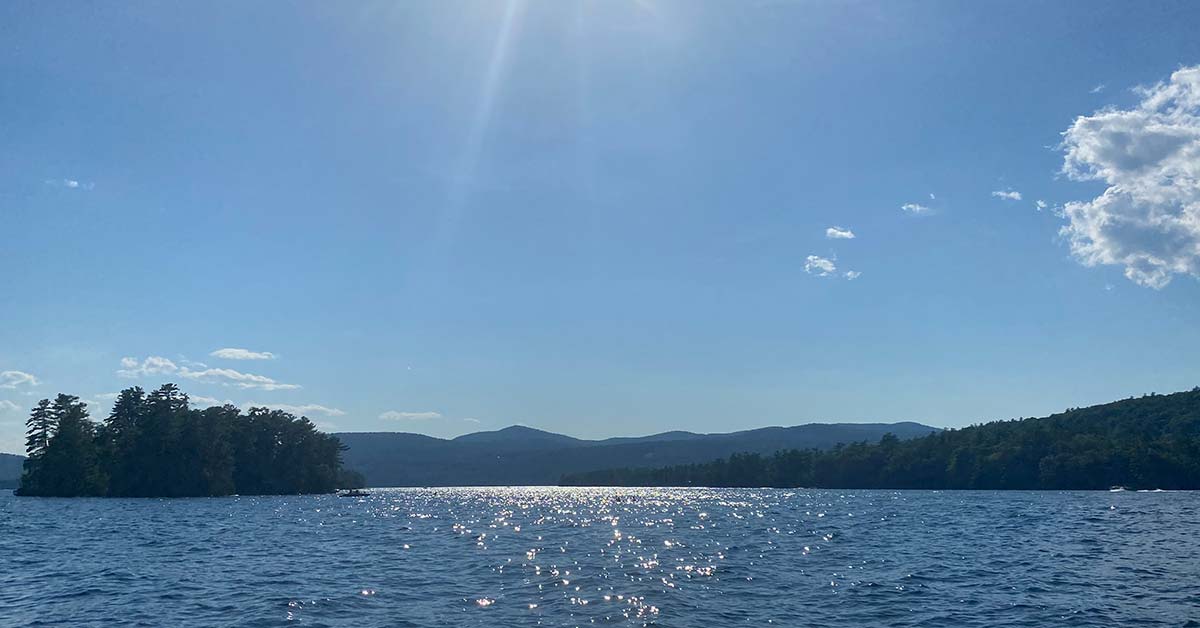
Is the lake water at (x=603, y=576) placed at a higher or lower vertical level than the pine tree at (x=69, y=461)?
lower

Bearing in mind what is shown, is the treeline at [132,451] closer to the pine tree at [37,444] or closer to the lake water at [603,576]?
the pine tree at [37,444]

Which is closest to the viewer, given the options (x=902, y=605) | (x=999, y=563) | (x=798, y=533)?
(x=902, y=605)

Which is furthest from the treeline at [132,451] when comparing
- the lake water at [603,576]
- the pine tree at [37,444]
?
the lake water at [603,576]

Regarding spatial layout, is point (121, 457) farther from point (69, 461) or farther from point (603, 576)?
point (603, 576)

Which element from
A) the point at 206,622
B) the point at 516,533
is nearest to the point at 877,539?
the point at 516,533

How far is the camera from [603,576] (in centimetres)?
4816

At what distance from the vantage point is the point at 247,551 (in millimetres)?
61438

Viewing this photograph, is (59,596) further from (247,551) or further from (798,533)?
(798,533)

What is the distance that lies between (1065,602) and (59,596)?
45.3 meters

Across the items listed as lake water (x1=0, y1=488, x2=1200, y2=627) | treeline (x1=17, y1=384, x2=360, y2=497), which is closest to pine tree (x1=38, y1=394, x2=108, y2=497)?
treeline (x1=17, y1=384, x2=360, y2=497)

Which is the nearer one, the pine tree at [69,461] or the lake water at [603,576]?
the lake water at [603,576]

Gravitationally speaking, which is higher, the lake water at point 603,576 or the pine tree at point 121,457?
the pine tree at point 121,457

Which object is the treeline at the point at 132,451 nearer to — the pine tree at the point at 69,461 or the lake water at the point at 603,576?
the pine tree at the point at 69,461

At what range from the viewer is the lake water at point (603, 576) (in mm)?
35312
